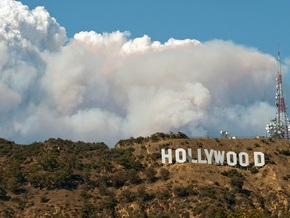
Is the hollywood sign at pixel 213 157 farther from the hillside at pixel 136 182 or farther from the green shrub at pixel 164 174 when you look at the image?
the green shrub at pixel 164 174

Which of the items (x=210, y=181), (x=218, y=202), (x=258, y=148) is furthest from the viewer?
(x=258, y=148)

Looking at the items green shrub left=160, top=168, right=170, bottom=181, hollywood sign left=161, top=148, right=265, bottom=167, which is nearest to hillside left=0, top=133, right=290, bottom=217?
green shrub left=160, top=168, right=170, bottom=181

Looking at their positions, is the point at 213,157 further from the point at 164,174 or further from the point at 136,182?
the point at 136,182

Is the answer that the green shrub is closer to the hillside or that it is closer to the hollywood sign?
the hillside

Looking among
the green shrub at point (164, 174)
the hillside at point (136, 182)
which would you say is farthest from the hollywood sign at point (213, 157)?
the green shrub at point (164, 174)

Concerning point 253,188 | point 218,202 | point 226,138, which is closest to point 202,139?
point 226,138

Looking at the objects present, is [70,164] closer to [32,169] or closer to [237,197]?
[32,169]
